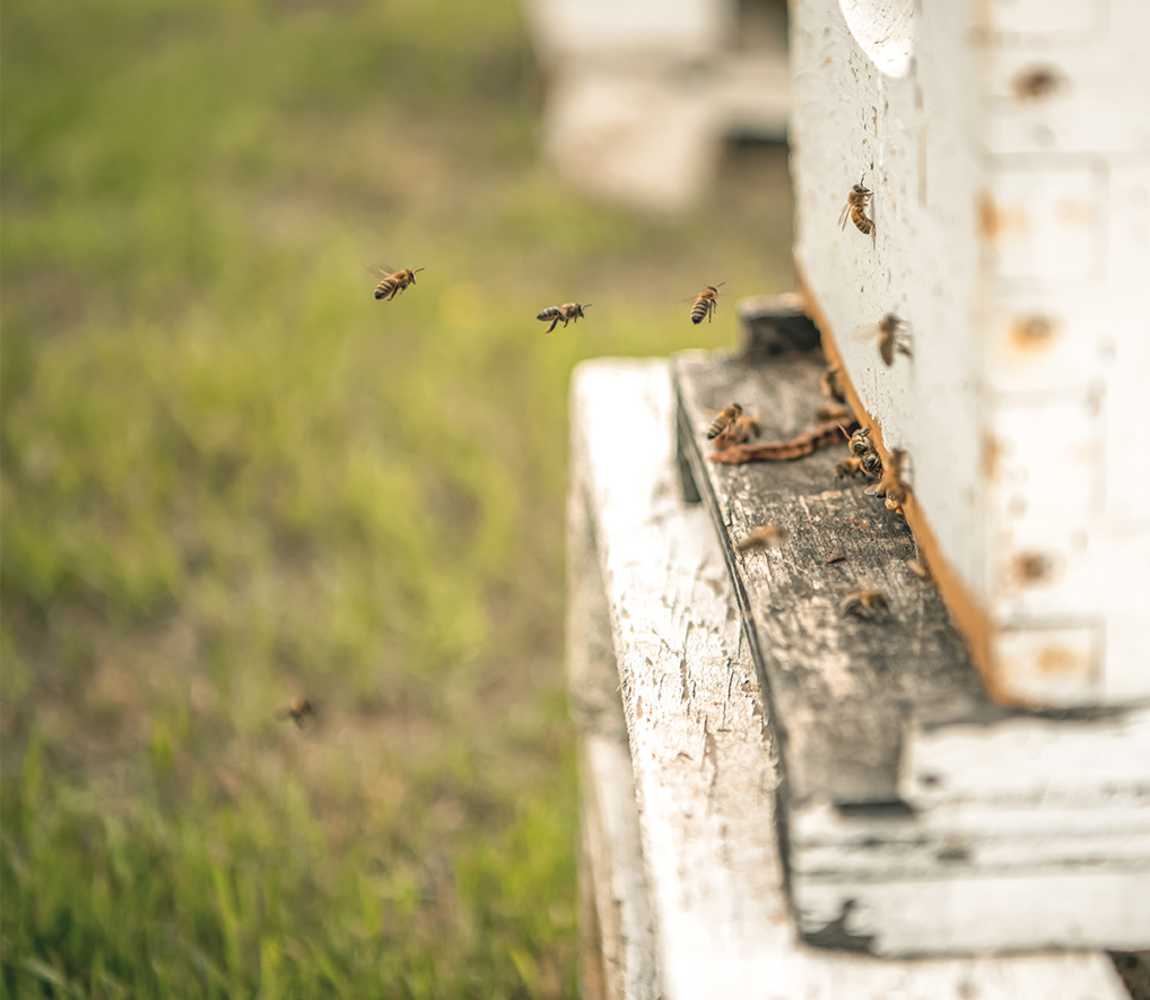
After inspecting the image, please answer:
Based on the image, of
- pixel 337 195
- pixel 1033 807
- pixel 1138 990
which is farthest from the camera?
pixel 337 195

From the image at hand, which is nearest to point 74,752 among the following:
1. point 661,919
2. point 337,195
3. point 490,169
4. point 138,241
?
point 661,919

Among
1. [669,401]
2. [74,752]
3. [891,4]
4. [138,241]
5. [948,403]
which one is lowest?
[74,752]

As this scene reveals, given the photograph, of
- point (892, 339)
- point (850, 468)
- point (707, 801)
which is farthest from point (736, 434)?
point (707, 801)

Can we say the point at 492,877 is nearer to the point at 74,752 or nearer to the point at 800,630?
the point at 74,752

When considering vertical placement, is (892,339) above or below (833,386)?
above

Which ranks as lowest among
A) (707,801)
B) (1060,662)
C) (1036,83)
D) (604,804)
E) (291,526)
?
(291,526)

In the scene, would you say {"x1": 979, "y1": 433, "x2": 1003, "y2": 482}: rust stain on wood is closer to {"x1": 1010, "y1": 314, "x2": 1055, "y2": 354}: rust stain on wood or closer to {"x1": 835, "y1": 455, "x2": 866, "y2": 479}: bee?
{"x1": 1010, "y1": 314, "x2": 1055, "y2": 354}: rust stain on wood

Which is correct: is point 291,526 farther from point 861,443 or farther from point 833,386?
point 861,443
